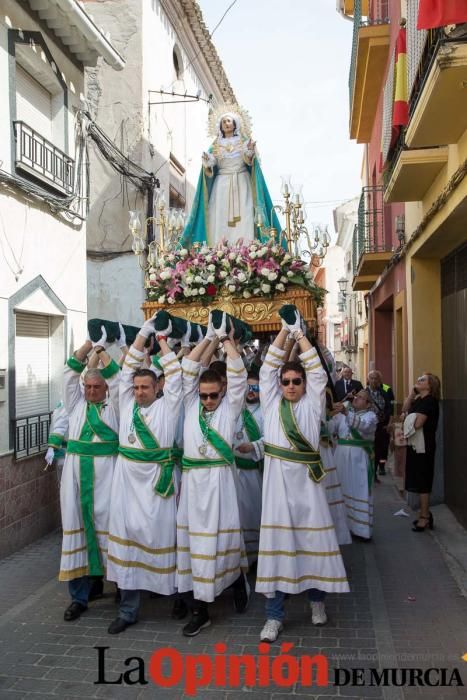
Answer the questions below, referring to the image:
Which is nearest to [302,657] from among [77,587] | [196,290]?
[77,587]

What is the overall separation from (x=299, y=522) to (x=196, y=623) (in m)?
1.04

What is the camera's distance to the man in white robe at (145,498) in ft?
16.3

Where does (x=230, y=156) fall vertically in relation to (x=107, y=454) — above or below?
above

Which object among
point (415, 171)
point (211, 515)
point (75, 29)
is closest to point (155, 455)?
point (211, 515)

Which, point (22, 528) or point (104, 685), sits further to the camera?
point (22, 528)

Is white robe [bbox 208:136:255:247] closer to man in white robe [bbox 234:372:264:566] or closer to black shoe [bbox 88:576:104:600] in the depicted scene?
man in white robe [bbox 234:372:264:566]

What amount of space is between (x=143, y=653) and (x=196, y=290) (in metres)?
3.42

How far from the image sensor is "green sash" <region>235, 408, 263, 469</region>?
6359 mm

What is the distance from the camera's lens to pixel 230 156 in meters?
7.88

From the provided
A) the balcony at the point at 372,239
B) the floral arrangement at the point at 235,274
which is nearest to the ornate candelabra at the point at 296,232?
the floral arrangement at the point at 235,274

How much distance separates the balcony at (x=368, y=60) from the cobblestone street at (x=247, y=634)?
9089 mm

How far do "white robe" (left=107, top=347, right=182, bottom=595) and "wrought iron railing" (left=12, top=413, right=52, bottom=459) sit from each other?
263 cm

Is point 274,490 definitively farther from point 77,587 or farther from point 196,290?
point 196,290

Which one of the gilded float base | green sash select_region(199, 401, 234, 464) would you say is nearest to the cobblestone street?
green sash select_region(199, 401, 234, 464)
